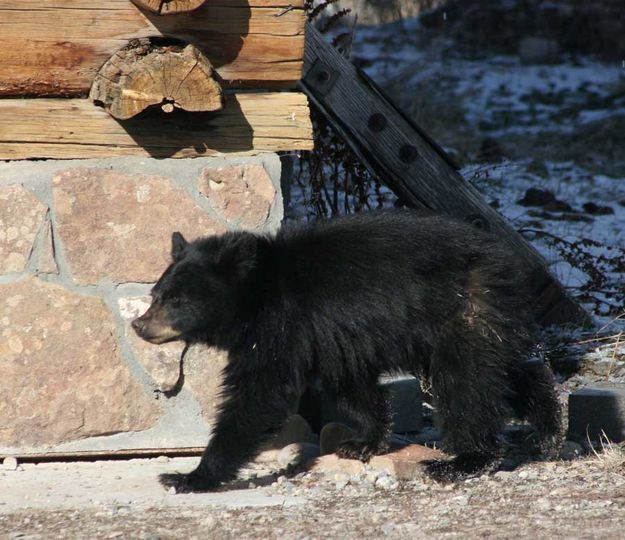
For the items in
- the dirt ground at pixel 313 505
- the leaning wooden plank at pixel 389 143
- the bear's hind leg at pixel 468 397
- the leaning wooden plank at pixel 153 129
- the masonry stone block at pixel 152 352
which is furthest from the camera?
the leaning wooden plank at pixel 389 143

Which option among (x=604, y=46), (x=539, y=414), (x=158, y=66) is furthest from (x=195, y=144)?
(x=604, y=46)

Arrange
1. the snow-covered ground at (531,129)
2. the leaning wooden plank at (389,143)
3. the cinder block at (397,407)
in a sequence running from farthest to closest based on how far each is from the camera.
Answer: the snow-covered ground at (531,129)
the leaning wooden plank at (389,143)
the cinder block at (397,407)

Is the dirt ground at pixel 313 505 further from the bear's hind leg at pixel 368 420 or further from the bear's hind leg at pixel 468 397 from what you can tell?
the bear's hind leg at pixel 368 420

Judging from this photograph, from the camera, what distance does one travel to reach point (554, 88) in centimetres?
1407

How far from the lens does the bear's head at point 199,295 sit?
479 centimetres

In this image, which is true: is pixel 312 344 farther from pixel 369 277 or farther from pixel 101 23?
pixel 101 23

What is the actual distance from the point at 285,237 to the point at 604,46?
11.6 meters

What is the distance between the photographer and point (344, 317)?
473 cm

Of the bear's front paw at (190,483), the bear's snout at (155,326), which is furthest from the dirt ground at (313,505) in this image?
the bear's snout at (155,326)

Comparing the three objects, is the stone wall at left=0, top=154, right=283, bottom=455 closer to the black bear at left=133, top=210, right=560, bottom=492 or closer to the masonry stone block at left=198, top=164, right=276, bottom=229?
the masonry stone block at left=198, top=164, right=276, bottom=229

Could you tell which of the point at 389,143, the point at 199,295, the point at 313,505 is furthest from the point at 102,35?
the point at 313,505

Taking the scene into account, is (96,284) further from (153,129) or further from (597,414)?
(597,414)

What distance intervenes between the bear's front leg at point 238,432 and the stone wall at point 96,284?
21.4 inches

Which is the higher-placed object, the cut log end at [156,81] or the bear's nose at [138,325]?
the cut log end at [156,81]
